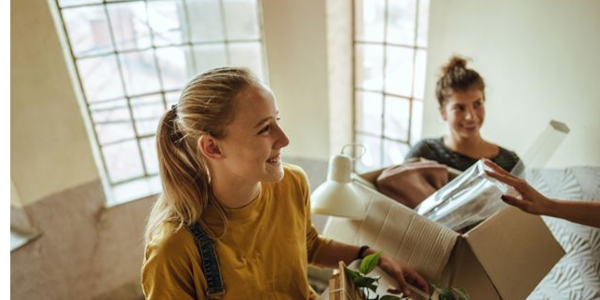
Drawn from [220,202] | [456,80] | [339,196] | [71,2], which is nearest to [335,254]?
[339,196]

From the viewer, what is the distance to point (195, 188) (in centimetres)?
128

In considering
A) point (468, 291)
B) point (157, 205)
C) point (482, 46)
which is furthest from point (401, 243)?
point (482, 46)

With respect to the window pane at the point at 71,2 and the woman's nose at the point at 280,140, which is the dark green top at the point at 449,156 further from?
the window pane at the point at 71,2

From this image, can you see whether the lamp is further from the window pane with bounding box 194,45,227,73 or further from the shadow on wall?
the window pane with bounding box 194,45,227,73

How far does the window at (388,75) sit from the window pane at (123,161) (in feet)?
4.81

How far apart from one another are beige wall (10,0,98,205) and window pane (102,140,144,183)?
0.70ft

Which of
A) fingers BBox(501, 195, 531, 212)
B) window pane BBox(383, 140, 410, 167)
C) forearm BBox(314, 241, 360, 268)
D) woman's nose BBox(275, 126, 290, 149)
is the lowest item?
window pane BBox(383, 140, 410, 167)

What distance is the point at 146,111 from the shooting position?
287cm

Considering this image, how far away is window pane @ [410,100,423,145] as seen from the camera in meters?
2.79

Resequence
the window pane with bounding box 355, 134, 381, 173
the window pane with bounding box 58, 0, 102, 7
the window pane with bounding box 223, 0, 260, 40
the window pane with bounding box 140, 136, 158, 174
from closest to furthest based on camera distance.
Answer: the window pane with bounding box 58, 0, 102, 7 → the window pane with bounding box 223, 0, 260, 40 → the window pane with bounding box 140, 136, 158, 174 → the window pane with bounding box 355, 134, 381, 173

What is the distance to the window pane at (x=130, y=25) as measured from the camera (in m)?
2.62

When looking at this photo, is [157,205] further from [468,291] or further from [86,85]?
[86,85]

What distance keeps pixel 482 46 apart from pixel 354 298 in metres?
1.50

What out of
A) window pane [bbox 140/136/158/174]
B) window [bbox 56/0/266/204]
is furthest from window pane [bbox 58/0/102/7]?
window pane [bbox 140/136/158/174]
